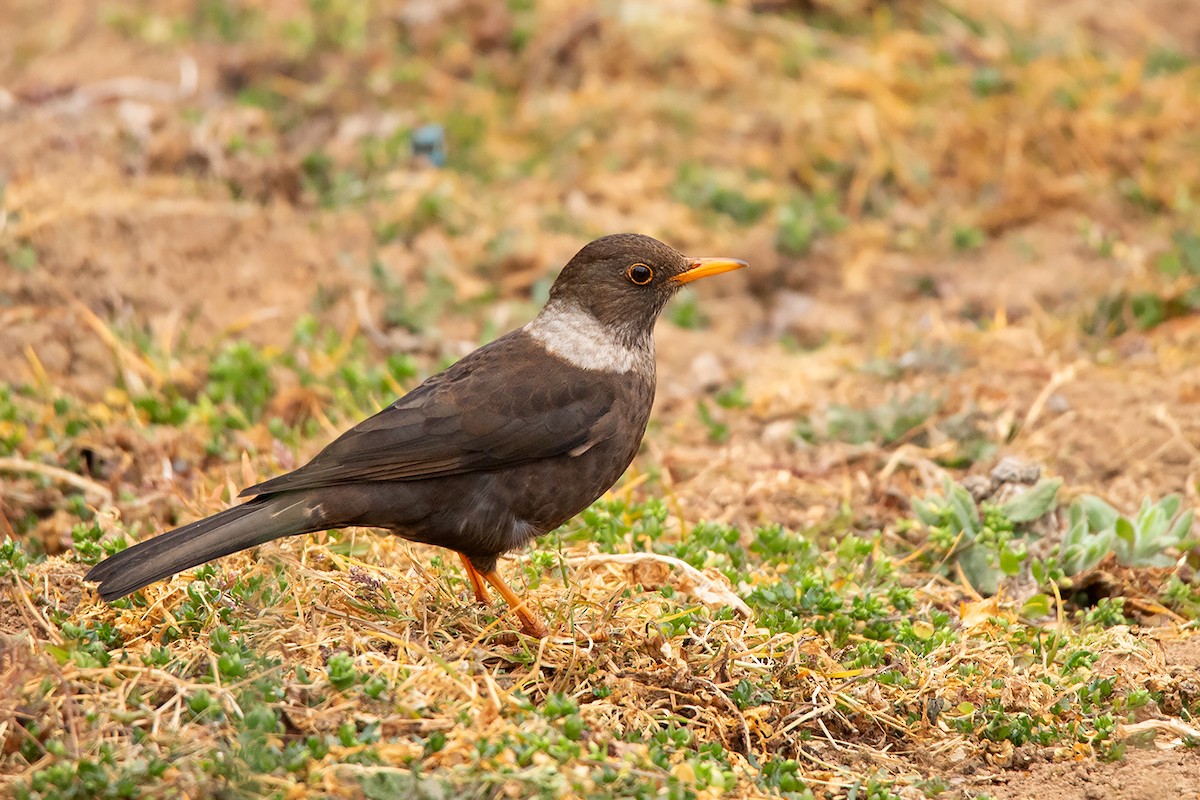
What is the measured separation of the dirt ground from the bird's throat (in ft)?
2.26

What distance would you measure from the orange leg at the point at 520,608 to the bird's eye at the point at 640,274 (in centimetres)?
143

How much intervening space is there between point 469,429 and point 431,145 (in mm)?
4905

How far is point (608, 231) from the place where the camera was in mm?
8727

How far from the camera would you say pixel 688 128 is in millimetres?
9977

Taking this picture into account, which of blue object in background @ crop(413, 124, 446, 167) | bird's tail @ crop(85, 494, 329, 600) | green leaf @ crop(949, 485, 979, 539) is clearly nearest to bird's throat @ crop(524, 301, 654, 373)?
bird's tail @ crop(85, 494, 329, 600)

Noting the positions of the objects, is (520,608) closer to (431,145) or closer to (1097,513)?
(1097,513)

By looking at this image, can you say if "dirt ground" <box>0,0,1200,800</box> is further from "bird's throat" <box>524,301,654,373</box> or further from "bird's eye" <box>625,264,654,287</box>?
"bird's eye" <box>625,264,654,287</box>

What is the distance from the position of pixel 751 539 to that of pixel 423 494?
1616mm

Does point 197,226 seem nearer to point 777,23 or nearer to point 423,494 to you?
point 423,494

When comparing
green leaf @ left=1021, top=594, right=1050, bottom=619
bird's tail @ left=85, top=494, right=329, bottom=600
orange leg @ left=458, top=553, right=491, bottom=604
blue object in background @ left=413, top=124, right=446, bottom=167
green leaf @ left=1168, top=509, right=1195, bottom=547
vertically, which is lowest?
green leaf @ left=1021, top=594, right=1050, bottom=619

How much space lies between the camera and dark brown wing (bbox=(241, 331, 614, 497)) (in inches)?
193

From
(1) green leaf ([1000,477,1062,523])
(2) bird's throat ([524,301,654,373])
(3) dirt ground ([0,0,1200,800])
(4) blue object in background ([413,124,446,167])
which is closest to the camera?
(2) bird's throat ([524,301,654,373])

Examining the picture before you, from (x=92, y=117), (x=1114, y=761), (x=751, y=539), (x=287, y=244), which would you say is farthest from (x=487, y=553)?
(x=92, y=117)

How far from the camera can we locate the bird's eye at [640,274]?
5.72 metres
